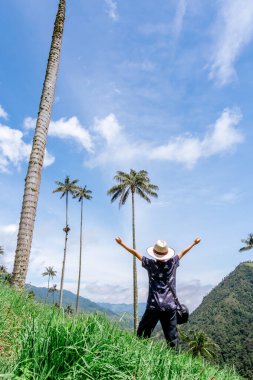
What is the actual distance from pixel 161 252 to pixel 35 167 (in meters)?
4.61

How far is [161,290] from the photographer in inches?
229

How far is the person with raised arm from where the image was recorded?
18.5 ft

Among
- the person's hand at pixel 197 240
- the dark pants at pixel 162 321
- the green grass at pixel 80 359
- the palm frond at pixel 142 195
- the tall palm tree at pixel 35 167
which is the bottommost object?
the green grass at pixel 80 359

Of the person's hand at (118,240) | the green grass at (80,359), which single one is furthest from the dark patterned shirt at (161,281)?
the green grass at (80,359)

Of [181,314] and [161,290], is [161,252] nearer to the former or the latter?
[161,290]

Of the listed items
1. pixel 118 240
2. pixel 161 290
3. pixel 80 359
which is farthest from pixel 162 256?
pixel 80 359

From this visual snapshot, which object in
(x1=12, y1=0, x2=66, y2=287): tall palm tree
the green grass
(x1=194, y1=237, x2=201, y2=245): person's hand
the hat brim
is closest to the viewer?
the green grass

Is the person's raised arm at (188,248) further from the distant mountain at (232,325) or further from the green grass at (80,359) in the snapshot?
the distant mountain at (232,325)

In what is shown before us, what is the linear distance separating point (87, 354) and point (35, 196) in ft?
21.6

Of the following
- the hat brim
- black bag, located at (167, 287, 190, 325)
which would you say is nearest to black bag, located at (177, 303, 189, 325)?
black bag, located at (167, 287, 190, 325)

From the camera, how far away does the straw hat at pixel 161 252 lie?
602 centimetres

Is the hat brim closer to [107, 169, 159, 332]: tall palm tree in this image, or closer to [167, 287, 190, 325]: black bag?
[167, 287, 190, 325]: black bag

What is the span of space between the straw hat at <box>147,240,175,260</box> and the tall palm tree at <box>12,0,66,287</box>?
11.8 feet

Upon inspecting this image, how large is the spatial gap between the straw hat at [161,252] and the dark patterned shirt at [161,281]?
0.23 feet
